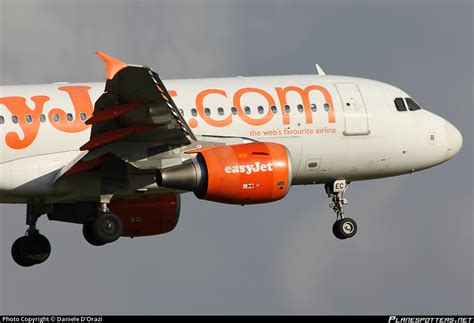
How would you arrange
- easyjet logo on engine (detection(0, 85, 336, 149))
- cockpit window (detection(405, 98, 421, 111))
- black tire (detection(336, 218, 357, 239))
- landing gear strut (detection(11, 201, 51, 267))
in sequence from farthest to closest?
cockpit window (detection(405, 98, 421, 111))
black tire (detection(336, 218, 357, 239))
landing gear strut (detection(11, 201, 51, 267))
easyjet logo on engine (detection(0, 85, 336, 149))

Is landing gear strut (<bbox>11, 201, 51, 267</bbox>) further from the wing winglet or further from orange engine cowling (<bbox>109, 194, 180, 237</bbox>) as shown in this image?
the wing winglet

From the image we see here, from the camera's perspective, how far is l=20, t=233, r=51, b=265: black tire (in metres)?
39.4

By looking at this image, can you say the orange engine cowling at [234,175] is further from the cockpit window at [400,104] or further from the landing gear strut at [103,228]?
the cockpit window at [400,104]

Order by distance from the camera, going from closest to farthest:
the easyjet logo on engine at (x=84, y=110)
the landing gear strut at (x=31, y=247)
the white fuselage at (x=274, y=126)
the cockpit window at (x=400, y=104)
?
the easyjet logo on engine at (x=84, y=110) < the white fuselage at (x=274, y=126) < the landing gear strut at (x=31, y=247) < the cockpit window at (x=400, y=104)

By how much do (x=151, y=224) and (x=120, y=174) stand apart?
13.3 feet

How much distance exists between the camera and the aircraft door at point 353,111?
39.2 metres

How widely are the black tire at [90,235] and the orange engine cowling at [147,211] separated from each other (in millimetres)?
3101

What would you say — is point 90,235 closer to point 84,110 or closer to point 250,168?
point 84,110

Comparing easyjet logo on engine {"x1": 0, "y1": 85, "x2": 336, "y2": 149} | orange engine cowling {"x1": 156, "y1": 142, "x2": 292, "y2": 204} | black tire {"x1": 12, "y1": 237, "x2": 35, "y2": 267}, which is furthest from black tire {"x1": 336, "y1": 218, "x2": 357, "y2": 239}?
black tire {"x1": 12, "y1": 237, "x2": 35, "y2": 267}

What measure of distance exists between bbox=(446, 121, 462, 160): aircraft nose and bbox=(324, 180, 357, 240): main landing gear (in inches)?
145

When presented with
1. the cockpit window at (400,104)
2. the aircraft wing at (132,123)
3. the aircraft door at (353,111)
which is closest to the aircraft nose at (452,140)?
the cockpit window at (400,104)

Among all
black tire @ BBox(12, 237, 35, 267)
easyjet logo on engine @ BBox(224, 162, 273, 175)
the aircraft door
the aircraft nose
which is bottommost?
black tire @ BBox(12, 237, 35, 267)

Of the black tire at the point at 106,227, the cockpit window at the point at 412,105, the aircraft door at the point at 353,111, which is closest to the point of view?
the black tire at the point at 106,227

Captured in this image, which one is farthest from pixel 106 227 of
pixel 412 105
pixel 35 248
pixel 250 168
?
pixel 412 105
